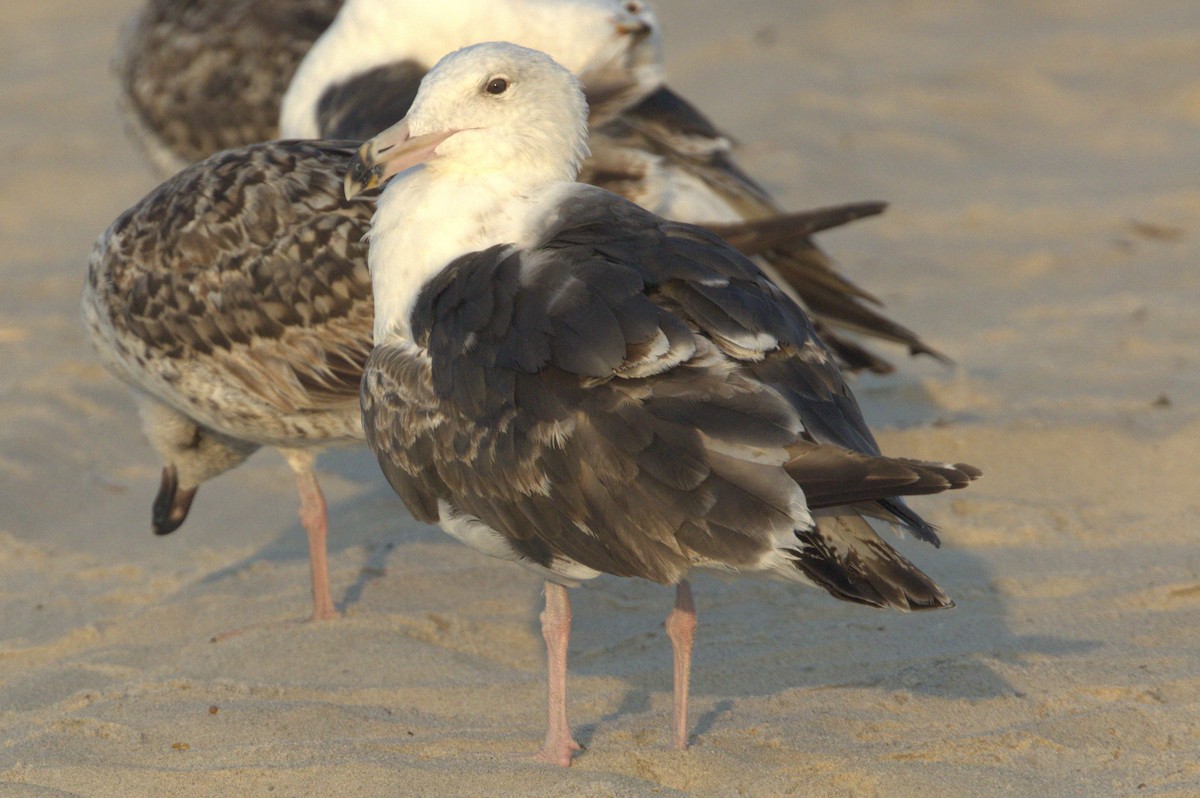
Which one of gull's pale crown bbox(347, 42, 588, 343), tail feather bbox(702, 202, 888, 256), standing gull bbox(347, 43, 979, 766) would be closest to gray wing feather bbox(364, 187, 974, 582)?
standing gull bbox(347, 43, 979, 766)

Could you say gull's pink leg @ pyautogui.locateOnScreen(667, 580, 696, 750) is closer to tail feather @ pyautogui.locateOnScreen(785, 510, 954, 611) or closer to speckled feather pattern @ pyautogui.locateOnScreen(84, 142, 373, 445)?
tail feather @ pyautogui.locateOnScreen(785, 510, 954, 611)

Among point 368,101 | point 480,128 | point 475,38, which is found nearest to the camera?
point 480,128

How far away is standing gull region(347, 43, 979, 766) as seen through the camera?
4.02m

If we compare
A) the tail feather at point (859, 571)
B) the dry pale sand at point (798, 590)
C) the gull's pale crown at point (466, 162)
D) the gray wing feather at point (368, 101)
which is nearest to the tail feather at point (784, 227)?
the dry pale sand at point (798, 590)

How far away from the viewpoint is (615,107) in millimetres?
7309

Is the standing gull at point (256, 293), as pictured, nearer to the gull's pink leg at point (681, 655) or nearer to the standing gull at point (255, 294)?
the standing gull at point (255, 294)

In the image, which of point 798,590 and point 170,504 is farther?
point 170,504

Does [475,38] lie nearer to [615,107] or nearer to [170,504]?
[615,107]

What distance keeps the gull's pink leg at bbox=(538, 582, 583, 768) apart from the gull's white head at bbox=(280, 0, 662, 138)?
315cm

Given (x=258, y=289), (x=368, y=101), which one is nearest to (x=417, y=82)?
(x=368, y=101)

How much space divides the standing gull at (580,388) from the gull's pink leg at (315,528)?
1441 mm

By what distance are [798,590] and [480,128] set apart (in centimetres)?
215

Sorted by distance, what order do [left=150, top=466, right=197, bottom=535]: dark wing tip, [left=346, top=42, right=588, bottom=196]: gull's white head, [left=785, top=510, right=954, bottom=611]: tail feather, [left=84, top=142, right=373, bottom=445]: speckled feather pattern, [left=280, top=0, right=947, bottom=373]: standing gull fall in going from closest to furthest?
[left=785, top=510, right=954, bottom=611]: tail feather → [left=346, top=42, right=588, bottom=196]: gull's white head → [left=84, top=142, right=373, bottom=445]: speckled feather pattern → [left=150, top=466, right=197, bottom=535]: dark wing tip → [left=280, top=0, right=947, bottom=373]: standing gull

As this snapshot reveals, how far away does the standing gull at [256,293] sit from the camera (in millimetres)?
6055
